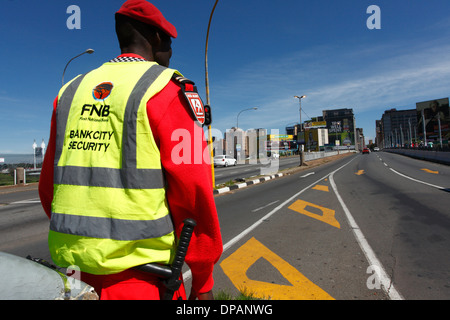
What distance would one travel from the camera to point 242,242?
473 cm

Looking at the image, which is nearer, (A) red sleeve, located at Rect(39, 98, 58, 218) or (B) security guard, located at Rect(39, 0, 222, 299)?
(B) security guard, located at Rect(39, 0, 222, 299)

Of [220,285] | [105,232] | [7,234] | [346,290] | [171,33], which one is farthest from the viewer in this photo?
[7,234]

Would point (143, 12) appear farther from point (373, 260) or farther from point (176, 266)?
point (373, 260)

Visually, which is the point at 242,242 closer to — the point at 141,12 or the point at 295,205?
the point at 295,205

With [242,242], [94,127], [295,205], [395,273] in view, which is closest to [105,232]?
[94,127]

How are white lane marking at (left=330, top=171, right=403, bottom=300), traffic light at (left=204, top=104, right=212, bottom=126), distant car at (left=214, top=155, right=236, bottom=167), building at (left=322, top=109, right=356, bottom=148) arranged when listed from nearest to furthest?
traffic light at (left=204, top=104, right=212, bottom=126) → white lane marking at (left=330, top=171, right=403, bottom=300) → distant car at (left=214, top=155, right=236, bottom=167) → building at (left=322, top=109, right=356, bottom=148)

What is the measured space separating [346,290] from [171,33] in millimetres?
2934

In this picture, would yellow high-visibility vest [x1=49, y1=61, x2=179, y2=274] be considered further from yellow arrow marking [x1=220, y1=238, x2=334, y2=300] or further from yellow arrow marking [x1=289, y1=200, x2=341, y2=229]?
yellow arrow marking [x1=289, y1=200, x2=341, y2=229]

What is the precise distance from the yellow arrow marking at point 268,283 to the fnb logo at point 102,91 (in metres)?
2.41

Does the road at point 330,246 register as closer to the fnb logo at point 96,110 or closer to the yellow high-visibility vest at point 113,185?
the yellow high-visibility vest at point 113,185

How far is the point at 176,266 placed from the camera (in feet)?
3.35

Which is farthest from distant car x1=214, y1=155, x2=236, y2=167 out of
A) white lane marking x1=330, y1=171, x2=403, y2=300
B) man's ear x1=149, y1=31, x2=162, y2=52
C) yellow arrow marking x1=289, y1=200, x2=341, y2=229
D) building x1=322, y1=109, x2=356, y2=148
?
building x1=322, y1=109, x2=356, y2=148

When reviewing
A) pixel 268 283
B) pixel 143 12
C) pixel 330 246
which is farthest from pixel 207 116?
pixel 330 246

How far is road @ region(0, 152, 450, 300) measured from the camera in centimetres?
294
